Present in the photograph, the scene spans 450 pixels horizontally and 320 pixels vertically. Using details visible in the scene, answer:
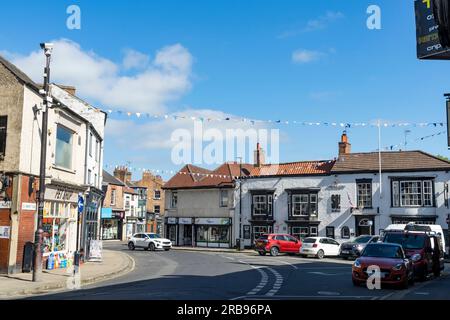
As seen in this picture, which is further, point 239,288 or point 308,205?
point 308,205

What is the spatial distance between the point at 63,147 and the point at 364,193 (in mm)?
A: 25874

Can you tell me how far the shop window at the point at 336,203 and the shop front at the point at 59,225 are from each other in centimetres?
2346

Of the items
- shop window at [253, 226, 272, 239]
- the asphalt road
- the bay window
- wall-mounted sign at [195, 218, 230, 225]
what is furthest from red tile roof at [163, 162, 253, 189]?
the asphalt road

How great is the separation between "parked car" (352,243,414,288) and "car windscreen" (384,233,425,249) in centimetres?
286

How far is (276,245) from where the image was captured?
37562 millimetres

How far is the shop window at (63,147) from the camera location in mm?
23266

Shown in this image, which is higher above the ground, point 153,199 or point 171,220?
point 153,199

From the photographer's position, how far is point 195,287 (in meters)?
16.2

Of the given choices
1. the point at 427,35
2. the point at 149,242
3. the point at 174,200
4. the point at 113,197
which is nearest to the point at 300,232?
the point at 149,242

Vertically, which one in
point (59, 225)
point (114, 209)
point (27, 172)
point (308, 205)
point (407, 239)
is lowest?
point (407, 239)

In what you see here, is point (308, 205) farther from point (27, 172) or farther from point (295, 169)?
point (27, 172)

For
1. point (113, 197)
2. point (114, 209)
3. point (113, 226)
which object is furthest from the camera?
point (113, 226)
